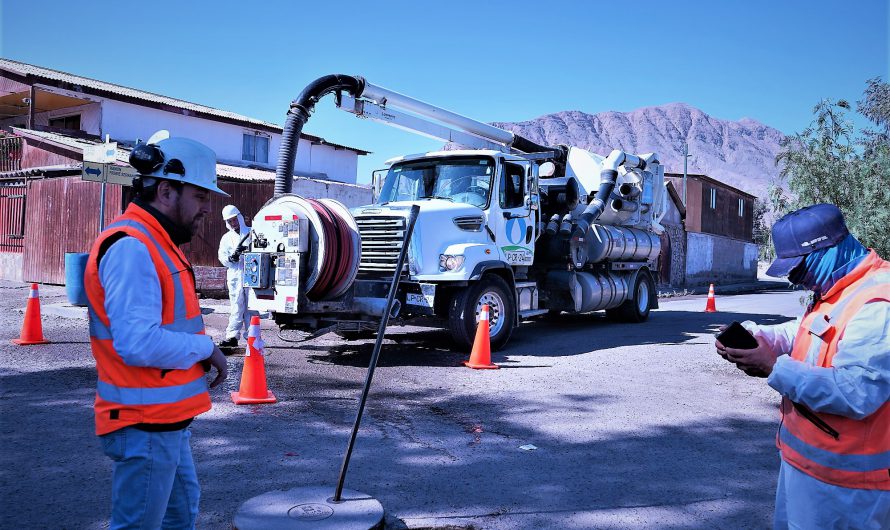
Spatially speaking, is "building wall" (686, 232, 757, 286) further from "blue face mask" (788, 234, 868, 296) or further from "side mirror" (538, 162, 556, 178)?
"blue face mask" (788, 234, 868, 296)

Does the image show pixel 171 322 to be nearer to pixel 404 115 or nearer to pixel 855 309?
pixel 855 309

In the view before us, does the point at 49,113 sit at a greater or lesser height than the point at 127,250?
greater

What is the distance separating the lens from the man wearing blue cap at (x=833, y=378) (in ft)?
7.30

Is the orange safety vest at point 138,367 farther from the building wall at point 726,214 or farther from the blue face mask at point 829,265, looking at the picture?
the building wall at point 726,214

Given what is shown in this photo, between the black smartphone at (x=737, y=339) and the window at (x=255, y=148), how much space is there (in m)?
27.9

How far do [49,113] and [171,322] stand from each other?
27676mm

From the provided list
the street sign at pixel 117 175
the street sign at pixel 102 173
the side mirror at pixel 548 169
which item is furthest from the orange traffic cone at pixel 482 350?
the street sign at pixel 117 175

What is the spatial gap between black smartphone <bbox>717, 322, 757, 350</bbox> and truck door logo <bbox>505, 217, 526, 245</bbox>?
808 centimetres

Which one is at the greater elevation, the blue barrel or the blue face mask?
the blue face mask

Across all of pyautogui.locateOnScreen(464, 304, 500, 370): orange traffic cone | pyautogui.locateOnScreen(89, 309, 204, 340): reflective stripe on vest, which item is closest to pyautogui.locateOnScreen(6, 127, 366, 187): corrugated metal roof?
pyautogui.locateOnScreen(464, 304, 500, 370): orange traffic cone

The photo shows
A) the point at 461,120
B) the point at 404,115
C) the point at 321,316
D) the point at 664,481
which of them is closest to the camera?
the point at 664,481

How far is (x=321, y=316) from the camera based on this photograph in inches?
347

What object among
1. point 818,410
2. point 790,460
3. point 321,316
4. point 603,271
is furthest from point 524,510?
point 603,271

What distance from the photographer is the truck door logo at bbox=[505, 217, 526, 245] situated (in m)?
10.7
